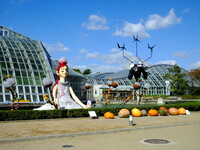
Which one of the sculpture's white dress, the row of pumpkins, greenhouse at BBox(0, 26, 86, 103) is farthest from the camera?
greenhouse at BBox(0, 26, 86, 103)

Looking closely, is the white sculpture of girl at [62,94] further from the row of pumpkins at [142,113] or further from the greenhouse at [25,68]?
the greenhouse at [25,68]

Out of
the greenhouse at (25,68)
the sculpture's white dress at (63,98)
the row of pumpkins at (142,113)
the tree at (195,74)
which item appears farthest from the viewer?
the tree at (195,74)

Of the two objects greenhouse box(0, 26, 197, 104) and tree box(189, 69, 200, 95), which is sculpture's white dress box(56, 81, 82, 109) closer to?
greenhouse box(0, 26, 197, 104)

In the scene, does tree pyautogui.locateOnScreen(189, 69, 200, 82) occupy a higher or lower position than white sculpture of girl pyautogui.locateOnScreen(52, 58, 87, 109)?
higher

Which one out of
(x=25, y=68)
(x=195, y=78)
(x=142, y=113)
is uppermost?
(x=25, y=68)

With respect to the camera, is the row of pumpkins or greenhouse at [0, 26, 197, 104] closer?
the row of pumpkins

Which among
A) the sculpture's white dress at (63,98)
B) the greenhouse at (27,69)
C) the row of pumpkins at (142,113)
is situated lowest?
the row of pumpkins at (142,113)

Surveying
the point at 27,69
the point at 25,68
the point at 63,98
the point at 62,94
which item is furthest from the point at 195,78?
the point at 62,94

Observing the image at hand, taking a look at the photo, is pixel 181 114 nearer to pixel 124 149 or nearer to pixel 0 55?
pixel 124 149

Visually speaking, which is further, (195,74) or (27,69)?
(195,74)

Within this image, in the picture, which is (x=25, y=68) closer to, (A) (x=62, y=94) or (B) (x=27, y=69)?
(B) (x=27, y=69)

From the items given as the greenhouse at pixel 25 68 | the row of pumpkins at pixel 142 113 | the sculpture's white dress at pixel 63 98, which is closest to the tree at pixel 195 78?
the greenhouse at pixel 25 68

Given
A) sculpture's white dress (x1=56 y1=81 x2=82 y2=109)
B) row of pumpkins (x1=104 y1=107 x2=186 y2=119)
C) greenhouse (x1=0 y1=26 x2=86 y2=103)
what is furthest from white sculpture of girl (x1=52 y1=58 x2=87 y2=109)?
greenhouse (x1=0 y1=26 x2=86 y2=103)

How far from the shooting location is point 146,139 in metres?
9.66
